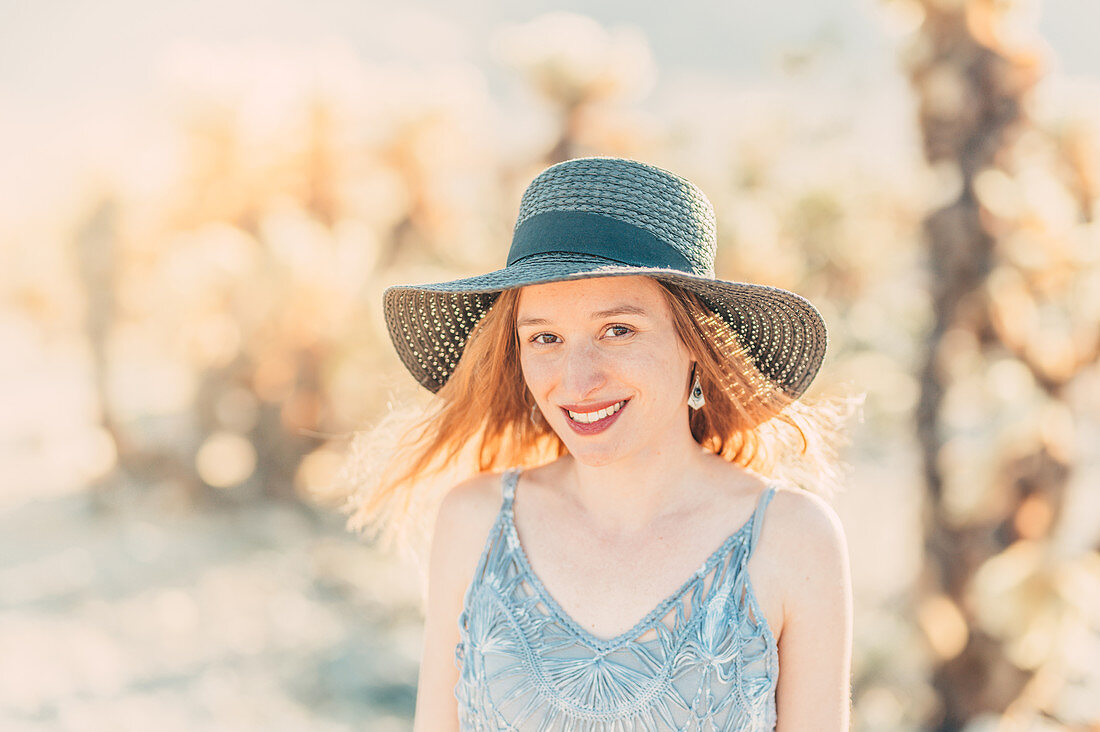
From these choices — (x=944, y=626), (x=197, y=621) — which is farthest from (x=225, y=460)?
(x=944, y=626)

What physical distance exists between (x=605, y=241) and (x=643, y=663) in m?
0.74

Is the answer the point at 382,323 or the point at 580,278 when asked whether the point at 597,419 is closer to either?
the point at 580,278

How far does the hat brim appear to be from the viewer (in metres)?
1.59

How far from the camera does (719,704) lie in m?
1.62

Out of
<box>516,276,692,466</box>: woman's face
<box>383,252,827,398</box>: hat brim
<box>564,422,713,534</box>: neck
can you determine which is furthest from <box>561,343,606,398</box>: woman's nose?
<box>564,422,713,534</box>: neck

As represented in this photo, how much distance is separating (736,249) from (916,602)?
224 cm

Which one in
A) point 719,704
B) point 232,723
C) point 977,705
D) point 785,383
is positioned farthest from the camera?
point 232,723

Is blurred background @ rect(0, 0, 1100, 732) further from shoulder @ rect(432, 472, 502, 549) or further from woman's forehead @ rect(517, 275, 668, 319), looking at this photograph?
woman's forehead @ rect(517, 275, 668, 319)

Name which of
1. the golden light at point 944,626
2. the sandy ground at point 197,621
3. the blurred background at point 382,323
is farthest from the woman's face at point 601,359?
the sandy ground at point 197,621

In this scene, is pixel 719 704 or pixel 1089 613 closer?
pixel 719 704

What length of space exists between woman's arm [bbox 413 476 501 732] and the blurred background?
1.75ft

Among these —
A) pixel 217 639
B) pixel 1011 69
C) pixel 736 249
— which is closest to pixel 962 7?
pixel 1011 69

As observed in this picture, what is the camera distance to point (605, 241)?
63.7 inches

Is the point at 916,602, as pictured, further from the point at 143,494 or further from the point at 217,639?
the point at 143,494
